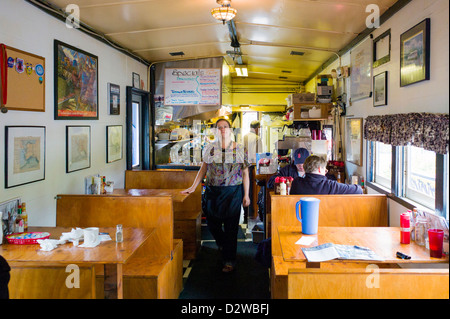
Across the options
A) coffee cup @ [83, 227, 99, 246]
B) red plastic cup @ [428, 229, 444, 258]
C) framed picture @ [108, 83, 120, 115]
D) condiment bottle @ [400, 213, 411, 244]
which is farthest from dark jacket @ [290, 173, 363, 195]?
framed picture @ [108, 83, 120, 115]

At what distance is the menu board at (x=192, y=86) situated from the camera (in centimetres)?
730

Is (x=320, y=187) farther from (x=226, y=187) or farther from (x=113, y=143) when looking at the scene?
(x=113, y=143)

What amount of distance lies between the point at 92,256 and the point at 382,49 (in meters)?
3.46

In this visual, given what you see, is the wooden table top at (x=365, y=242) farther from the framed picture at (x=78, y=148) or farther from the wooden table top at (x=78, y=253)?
the framed picture at (x=78, y=148)

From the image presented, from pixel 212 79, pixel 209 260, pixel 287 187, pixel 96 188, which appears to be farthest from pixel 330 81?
pixel 96 188

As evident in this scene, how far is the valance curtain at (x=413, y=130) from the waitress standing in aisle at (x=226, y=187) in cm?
142

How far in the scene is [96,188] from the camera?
471 centimetres

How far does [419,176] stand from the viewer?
11.3ft

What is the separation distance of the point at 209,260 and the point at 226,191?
3.11 ft

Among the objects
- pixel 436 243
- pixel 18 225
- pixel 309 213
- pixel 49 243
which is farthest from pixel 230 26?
pixel 436 243

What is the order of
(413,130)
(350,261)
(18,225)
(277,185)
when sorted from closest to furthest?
(350,261) < (18,225) < (413,130) < (277,185)

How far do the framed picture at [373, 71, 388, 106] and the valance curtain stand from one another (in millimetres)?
159

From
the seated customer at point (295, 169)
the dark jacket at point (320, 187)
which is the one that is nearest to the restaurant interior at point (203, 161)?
the dark jacket at point (320, 187)

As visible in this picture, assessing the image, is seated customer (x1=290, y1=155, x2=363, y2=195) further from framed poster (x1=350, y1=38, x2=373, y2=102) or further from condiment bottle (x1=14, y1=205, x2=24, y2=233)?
condiment bottle (x1=14, y1=205, x2=24, y2=233)
